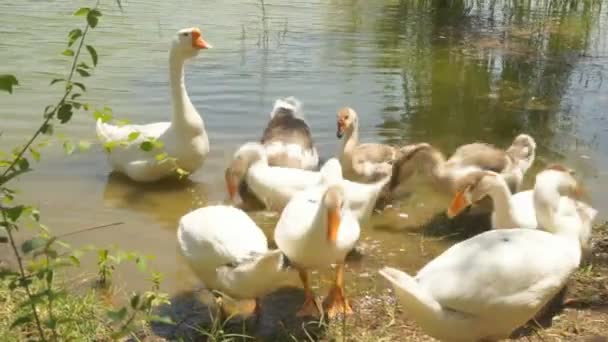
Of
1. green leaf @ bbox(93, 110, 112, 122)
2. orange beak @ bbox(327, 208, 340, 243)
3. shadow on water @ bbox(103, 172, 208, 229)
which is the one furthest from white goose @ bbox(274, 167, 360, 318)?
green leaf @ bbox(93, 110, 112, 122)

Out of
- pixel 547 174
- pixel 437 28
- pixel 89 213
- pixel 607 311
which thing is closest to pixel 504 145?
pixel 547 174

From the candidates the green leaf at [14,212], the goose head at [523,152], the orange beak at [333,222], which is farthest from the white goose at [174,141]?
the green leaf at [14,212]

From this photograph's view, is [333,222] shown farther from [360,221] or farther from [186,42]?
[186,42]

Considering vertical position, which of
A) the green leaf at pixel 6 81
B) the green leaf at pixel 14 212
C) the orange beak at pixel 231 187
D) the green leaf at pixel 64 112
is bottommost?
the orange beak at pixel 231 187

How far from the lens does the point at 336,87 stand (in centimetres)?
1002

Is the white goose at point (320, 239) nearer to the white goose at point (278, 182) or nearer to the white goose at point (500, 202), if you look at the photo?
the white goose at point (278, 182)

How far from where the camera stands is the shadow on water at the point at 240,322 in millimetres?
4438

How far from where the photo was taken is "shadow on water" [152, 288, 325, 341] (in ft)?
14.6

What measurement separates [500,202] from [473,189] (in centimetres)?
27

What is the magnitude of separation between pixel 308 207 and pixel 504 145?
3.81 metres

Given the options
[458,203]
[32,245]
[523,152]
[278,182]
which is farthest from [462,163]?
[32,245]

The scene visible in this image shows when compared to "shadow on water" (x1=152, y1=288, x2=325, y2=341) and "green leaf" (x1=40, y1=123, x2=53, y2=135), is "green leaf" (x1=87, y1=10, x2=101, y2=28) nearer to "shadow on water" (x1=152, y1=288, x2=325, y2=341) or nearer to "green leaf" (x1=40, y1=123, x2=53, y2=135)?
"green leaf" (x1=40, y1=123, x2=53, y2=135)

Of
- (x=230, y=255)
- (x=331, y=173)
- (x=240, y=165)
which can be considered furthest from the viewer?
(x=240, y=165)

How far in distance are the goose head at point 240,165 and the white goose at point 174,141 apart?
56 centimetres
